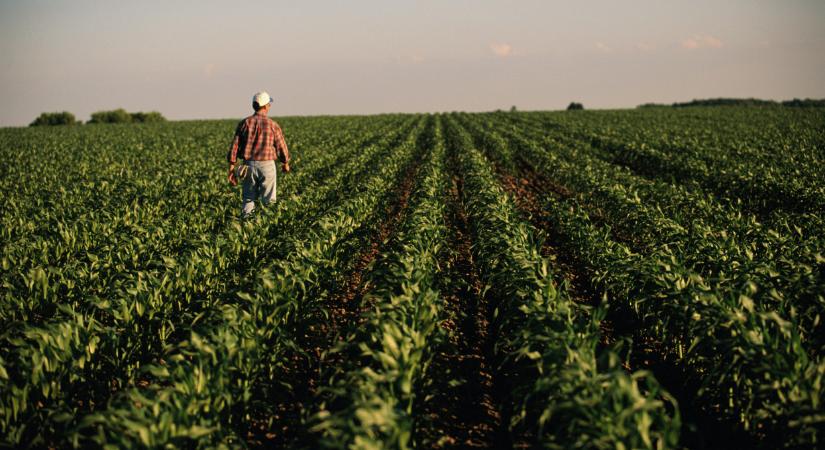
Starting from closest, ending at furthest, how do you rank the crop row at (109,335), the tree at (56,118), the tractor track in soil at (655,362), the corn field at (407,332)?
the corn field at (407,332), the crop row at (109,335), the tractor track in soil at (655,362), the tree at (56,118)

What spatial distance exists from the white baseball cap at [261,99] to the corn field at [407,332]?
74.9 inches

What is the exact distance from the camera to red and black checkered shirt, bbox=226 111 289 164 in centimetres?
878

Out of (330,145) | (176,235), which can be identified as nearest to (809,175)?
(176,235)

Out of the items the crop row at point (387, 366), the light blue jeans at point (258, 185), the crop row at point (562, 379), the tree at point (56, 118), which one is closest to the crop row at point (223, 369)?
the crop row at point (387, 366)

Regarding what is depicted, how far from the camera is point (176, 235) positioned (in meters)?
8.07

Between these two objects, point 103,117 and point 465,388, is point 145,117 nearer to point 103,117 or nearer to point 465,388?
point 103,117

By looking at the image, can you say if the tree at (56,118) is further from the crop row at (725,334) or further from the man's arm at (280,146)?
the crop row at (725,334)

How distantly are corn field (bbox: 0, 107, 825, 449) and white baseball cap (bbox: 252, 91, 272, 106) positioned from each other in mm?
1903

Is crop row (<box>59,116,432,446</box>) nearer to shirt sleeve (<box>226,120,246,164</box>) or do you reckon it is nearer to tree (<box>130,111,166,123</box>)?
shirt sleeve (<box>226,120,246,164</box>)

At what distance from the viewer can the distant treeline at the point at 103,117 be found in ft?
248

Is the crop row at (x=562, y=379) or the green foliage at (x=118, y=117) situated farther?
the green foliage at (x=118, y=117)

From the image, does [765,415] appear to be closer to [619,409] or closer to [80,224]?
[619,409]

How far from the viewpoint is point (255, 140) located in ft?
29.0

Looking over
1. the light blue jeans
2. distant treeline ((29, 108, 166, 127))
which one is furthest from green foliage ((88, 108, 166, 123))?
the light blue jeans
